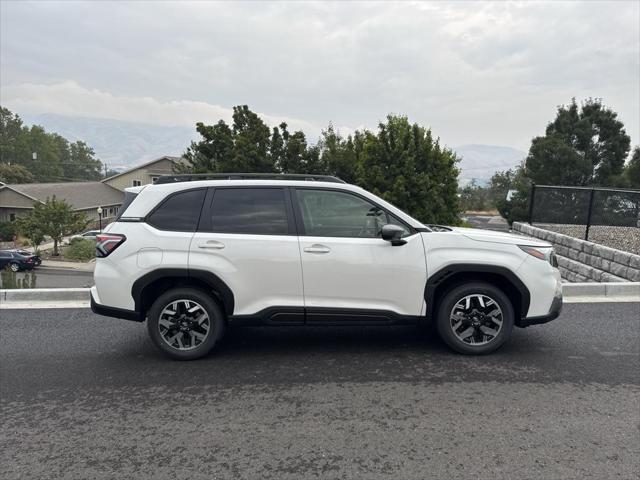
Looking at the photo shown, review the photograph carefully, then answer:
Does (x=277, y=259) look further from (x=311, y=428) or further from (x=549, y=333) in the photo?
(x=549, y=333)

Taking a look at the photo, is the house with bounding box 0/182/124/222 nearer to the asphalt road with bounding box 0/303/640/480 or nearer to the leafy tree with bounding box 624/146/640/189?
the asphalt road with bounding box 0/303/640/480

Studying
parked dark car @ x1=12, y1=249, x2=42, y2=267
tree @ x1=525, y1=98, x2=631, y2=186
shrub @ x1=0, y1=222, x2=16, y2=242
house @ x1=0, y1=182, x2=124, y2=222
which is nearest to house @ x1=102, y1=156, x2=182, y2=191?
house @ x1=0, y1=182, x2=124, y2=222

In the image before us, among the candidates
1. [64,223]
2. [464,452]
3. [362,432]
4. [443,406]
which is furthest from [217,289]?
[64,223]

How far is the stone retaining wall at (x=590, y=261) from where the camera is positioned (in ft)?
27.5

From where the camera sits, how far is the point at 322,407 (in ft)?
11.1

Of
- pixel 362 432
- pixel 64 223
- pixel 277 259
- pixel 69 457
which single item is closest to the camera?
pixel 69 457

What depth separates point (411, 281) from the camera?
4.18 meters

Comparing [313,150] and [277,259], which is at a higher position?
[313,150]

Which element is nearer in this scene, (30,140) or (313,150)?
(313,150)

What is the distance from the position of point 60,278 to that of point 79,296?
24.3 metres

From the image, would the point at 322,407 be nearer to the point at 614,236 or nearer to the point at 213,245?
the point at 213,245

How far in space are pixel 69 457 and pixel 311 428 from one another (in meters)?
1.56

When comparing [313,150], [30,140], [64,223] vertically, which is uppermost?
[30,140]

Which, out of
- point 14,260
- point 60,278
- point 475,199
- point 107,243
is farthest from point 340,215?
point 475,199
